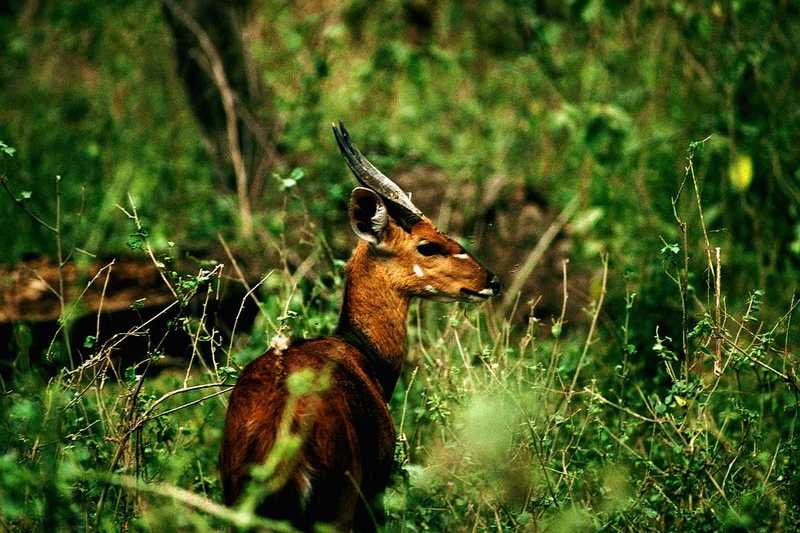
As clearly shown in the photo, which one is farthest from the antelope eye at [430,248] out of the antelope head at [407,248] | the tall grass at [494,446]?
Result: the tall grass at [494,446]

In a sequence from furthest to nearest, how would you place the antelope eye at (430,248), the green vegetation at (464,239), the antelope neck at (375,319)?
the antelope eye at (430,248), the antelope neck at (375,319), the green vegetation at (464,239)

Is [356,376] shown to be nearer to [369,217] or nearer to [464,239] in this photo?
[369,217]

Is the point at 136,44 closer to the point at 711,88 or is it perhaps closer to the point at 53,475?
the point at 711,88

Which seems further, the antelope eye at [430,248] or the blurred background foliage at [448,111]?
→ the blurred background foliage at [448,111]

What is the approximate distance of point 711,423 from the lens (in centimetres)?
446

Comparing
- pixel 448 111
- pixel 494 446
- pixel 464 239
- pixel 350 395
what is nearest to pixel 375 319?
pixel 350 395

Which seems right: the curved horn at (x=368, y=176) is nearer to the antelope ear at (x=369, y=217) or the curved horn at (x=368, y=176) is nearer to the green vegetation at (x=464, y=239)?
the antelope ear at (x=369, y=217)

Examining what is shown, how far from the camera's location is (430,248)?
464cm

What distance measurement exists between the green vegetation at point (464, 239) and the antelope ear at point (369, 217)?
487mm

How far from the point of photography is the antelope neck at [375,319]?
14.4 feet

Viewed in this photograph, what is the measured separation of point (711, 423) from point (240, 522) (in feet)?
8.61

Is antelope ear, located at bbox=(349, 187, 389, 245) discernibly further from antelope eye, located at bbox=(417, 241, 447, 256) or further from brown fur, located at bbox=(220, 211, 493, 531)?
antelope eye, located at bbox=(417, 241, 447, 256)

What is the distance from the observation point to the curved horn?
4430 mm

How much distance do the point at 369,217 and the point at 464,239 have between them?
2.57 metres
